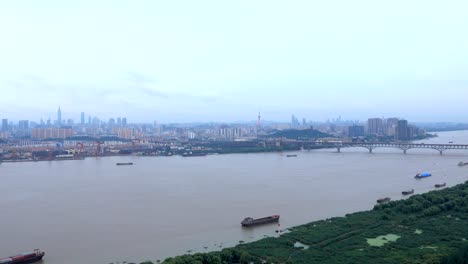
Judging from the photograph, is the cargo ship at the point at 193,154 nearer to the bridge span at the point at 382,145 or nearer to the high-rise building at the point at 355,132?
the bridge span at the point at 382,145

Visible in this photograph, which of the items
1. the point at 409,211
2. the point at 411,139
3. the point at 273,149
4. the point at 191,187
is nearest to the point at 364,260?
the point at 409,211

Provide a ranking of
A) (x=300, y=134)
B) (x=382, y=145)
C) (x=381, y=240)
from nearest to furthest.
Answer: (x=381, y=240) → (x=382, y=145) → (x=300, y=134)

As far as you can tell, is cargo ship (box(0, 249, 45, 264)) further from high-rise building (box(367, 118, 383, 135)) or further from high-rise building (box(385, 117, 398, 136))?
high-rise building (box(367, 118, 383, 135))

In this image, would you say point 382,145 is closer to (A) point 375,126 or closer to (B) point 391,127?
(B) point 391,127

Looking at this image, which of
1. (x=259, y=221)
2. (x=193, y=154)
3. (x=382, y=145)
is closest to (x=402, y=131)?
(x=382, y=145)

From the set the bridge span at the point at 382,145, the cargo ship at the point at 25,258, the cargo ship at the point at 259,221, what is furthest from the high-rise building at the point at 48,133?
the cargo ship at the point at 25,258

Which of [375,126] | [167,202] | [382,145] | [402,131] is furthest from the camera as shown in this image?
[375,126]
